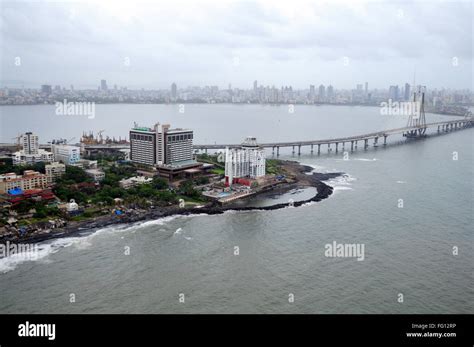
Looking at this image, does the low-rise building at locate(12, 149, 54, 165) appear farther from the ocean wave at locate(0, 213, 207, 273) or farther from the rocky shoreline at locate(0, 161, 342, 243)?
the ocean wave at locate(0, 213, 207, 273)

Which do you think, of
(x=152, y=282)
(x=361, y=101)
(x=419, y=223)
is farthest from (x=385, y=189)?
(x=361, y=101)

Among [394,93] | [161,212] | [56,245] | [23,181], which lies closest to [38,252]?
[56,245]

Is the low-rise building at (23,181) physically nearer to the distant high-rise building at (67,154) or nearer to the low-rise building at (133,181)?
the low-rise building at (133,181)

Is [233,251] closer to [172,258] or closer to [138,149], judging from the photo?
[172,258]

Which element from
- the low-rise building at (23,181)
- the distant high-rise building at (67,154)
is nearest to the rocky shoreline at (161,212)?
the low-rise building at (23,181)

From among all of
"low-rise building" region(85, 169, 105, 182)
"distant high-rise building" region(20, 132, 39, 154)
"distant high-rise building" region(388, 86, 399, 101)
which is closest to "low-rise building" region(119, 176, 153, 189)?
"low-rise building" region(85, 169, 105, 182)

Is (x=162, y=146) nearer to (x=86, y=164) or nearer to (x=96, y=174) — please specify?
(x=86, y=164)
